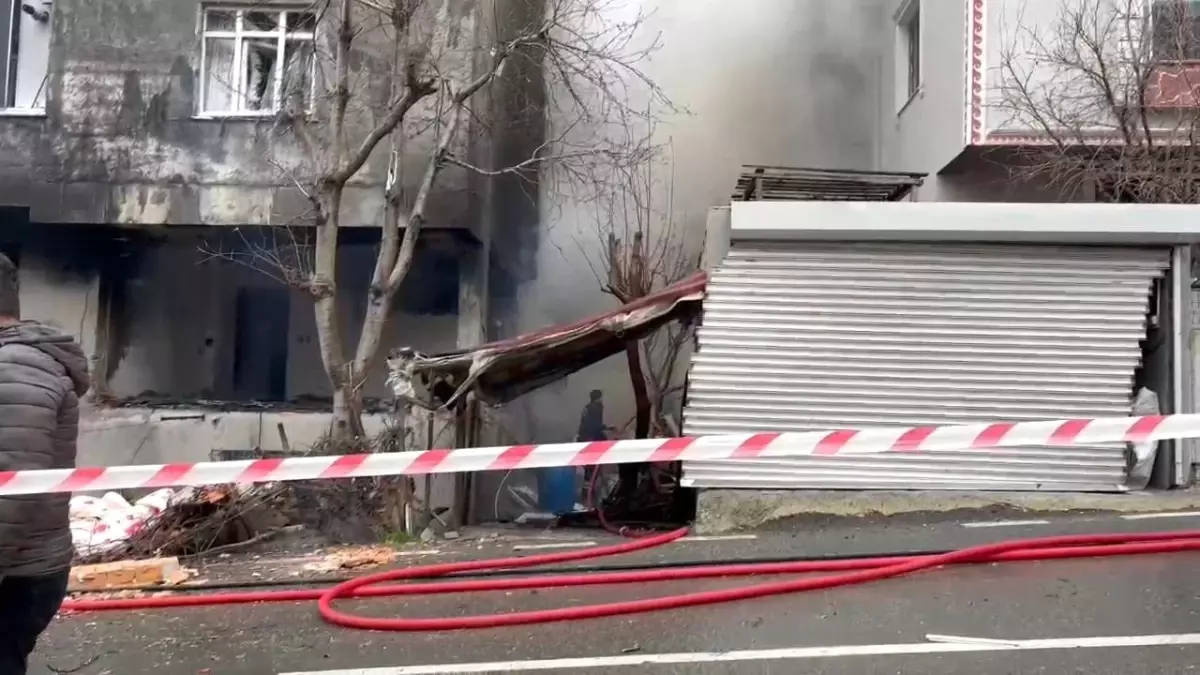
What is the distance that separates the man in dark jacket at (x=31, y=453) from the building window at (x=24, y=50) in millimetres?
10174

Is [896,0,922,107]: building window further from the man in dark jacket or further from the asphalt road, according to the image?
the man in dark jacket

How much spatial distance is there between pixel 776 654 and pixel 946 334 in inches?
156

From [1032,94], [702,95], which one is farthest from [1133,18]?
[702,95]

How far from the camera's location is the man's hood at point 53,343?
2922mm

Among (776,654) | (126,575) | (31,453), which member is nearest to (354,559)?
(126,575)

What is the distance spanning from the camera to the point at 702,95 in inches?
574

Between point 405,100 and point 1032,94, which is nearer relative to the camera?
point 405,100

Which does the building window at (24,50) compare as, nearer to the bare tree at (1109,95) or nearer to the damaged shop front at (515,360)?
the damaged shop front at (515,360)

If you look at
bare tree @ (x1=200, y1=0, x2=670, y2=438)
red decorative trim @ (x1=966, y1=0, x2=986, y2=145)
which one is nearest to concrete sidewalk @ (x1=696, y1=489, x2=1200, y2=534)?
bare tree @ (x1=200, y1=0, x2=670, y2=438)

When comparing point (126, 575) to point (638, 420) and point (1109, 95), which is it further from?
point (1109, 95)

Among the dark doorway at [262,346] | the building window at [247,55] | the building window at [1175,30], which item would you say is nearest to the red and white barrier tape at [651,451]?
the building window at [1175,30]

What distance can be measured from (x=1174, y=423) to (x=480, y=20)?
8716mm

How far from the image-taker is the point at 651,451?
434 cm

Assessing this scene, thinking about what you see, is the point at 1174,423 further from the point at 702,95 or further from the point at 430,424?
the point at 702,95
